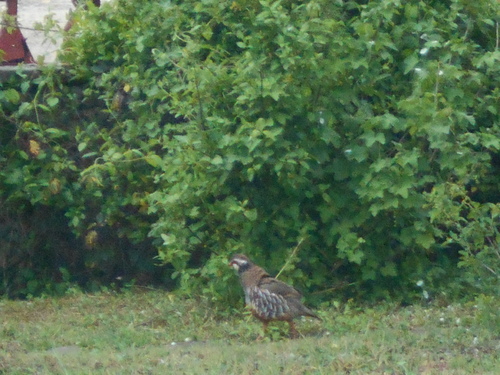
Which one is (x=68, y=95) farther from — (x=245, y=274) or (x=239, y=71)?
(x=245, y=274)


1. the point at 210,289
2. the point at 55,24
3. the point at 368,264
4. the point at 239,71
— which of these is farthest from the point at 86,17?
the point at 368,264

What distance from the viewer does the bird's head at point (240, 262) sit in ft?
23.4

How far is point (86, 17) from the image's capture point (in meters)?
8.98

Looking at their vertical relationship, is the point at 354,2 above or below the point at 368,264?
above

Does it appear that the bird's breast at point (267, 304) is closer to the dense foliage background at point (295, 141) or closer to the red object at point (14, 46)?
the dense foliage background at point (295, 141)

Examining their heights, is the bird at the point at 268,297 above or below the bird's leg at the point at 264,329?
above

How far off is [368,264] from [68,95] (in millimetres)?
3360

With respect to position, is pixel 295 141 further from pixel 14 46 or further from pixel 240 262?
pixel 14 46

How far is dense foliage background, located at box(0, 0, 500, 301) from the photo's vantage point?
728 centimetres

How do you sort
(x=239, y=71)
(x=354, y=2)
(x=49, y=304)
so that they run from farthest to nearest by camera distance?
1. (x=49, y=304)
2. (x=354, y=2)
3. (x=239, y=71)

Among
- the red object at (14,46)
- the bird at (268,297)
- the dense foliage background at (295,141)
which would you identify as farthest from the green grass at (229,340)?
the red object at (14,46)

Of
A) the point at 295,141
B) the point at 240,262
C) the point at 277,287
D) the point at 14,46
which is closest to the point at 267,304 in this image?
the point at 277,287

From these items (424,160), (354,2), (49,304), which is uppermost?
(354,2)

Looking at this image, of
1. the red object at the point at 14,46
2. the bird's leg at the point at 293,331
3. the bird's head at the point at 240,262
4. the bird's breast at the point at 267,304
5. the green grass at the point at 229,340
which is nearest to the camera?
the green grass at the point at 229,340
